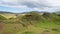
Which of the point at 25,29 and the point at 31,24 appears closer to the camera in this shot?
the point at 25,29

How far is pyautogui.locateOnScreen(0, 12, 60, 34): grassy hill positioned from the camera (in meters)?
6.85

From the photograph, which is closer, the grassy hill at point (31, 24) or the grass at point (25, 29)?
the grass at point (25, 29)

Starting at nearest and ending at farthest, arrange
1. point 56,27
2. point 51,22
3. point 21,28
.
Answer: point 21,28
point 56,27
point 51,22

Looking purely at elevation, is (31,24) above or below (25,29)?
above

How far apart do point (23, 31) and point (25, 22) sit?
0.79m

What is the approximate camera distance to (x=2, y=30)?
21.8 ft

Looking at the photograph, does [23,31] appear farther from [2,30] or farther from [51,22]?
[51,22]

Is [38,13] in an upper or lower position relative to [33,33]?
upper

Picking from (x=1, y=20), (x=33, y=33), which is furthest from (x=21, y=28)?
(x=1, y=20)

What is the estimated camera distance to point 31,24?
296 inches

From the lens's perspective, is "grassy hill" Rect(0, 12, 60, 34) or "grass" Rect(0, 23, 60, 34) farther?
"grassy hill" Rect(0, 12, 60, 34)

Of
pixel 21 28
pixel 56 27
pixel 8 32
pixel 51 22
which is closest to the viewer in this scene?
pixel 8 32

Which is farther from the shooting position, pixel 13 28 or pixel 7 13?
pixel 7 13

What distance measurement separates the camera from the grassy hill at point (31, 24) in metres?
6.85
